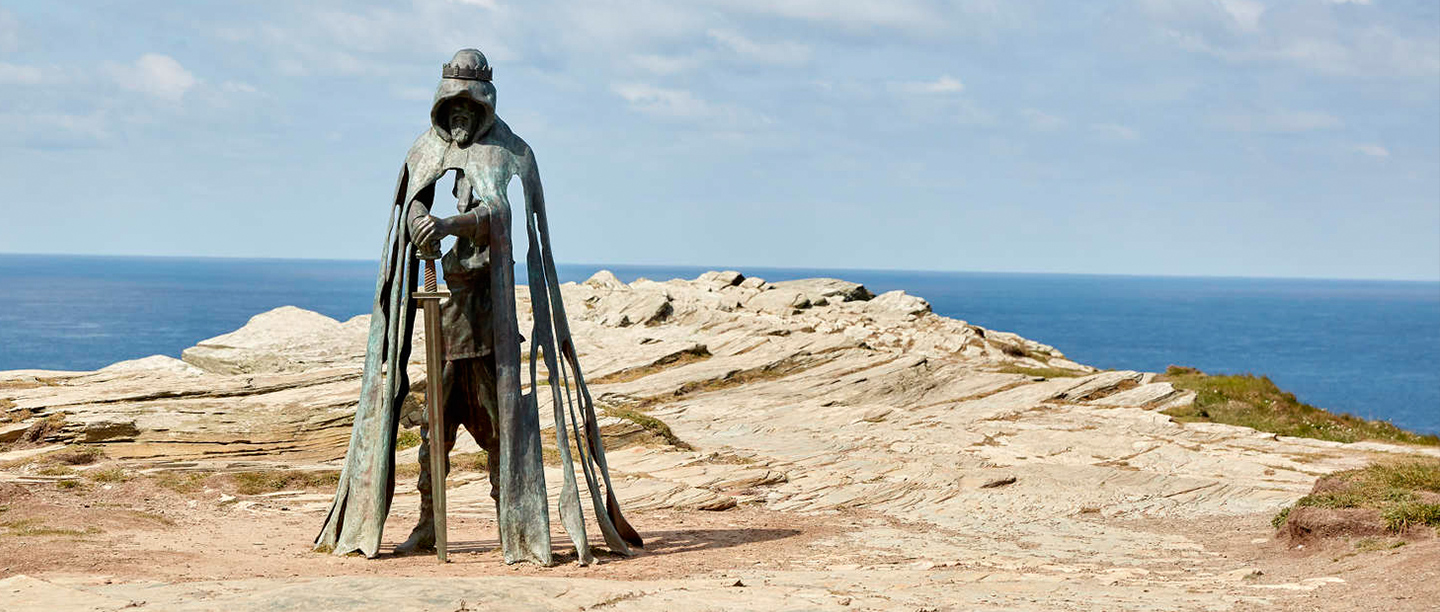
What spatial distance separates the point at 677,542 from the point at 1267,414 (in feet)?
61.4

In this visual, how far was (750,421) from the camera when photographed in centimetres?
2766

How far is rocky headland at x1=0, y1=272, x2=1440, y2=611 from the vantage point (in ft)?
35.7

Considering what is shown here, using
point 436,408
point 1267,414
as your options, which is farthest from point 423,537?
point 1267,414

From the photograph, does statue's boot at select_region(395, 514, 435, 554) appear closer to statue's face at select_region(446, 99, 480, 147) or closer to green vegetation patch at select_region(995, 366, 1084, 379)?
statue's face at select_region(446, 99, 480, 147)

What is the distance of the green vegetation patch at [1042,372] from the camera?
105 ft

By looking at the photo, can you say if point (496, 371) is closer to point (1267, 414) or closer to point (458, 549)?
point (458, 549)

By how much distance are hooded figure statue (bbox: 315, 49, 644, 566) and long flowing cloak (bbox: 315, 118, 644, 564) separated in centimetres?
1

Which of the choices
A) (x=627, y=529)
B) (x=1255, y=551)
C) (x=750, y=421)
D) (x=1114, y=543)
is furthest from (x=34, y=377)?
(x=1255, y=551)

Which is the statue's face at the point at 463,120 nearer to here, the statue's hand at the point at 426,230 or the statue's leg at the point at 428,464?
the statue's hand at the point at 426,230

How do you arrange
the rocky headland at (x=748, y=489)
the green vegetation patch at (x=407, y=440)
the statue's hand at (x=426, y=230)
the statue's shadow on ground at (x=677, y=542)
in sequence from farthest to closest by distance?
the green vegetation patch at (x=407, y=440) < the statue's shadow on ground at (x=677, y=542) < the statue's hand at (x=426, y=230) < the rocky headland at (x=748, y=489)

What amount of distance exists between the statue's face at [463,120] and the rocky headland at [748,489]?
116 inches

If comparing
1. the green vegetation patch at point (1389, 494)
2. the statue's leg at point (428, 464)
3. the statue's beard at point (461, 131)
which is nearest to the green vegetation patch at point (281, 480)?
the statue's leg at point (428, 464)

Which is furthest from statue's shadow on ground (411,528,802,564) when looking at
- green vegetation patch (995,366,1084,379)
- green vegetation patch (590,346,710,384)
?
green vegetation patch (995,366,1084,379)

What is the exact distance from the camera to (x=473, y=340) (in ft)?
41.0
